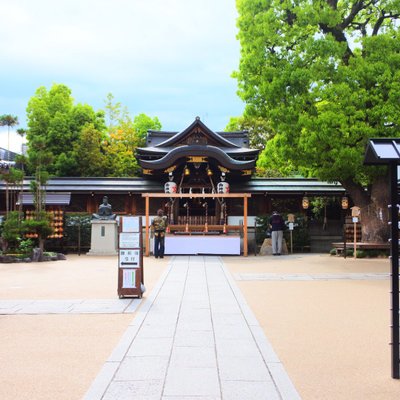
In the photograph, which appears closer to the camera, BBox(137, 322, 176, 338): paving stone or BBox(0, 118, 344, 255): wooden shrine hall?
BBox(137, 322, 176, 338): paving stone

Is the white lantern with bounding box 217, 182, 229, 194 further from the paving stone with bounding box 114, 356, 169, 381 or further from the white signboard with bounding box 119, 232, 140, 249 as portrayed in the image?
the paving stone with bounding box 114, 356, 169, 381

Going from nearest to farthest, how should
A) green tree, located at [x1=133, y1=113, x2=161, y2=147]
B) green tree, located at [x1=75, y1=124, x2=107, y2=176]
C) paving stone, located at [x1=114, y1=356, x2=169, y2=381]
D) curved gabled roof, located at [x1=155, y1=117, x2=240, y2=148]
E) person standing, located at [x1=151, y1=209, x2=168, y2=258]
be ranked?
paving stone, located at [x1=114, y1=356, x2=169, y2=381] < person standing, located at [x1=151, y1=209, x2=168, y2=258] < curved gabled roof, located at [x1=155, y1=117, x2=240, y2=148] < green tree, located at [x1=75, y1=124, x2=107, y2=176] < green tree, located at [x1=133, y1=113, x2=161, y2=147]

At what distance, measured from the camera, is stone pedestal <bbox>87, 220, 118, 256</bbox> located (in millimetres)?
20234

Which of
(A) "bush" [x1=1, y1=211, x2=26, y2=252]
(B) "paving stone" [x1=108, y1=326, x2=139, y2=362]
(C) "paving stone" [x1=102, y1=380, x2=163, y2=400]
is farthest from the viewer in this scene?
(A) "bush" [x1=1, y1=211, x2=26, y2=252]

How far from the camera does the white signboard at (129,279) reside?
870 centimetres

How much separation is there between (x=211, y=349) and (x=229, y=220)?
18.6 meters

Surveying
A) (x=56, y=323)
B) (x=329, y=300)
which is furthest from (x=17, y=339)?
(x=329, y=300)

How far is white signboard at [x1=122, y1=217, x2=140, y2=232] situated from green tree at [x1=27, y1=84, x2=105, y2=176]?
2539 cm

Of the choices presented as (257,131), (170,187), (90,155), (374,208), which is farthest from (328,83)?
(257,131)

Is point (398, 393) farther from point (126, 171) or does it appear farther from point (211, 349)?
point (126, 171)

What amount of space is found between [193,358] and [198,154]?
702 inches

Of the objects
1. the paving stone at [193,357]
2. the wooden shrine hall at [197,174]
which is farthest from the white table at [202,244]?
the paving stone at [193,357]

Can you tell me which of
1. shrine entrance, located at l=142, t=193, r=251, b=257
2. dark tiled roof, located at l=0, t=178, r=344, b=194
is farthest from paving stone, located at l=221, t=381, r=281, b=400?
dark tiled roof, located at l=0, t=178, r=344, b=194

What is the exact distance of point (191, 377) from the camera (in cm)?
437
